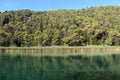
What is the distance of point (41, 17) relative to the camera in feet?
239

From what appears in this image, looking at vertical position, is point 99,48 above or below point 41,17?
below

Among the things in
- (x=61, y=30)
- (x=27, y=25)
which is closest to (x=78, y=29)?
(x=61, y=30)

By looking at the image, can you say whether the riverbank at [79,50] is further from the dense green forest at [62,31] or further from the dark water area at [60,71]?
the dark water area at [60,71]

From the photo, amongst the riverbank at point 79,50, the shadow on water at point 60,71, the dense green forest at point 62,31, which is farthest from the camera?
the dense green forest at point 62,31

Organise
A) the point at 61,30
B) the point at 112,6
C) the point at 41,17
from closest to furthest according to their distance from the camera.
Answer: the point at 61,30 < the point at 41,17 < the point at 112,6

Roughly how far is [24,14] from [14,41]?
15712 mm

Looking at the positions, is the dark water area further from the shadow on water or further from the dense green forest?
the dense green forest

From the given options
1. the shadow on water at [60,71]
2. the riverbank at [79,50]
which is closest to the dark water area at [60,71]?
the shadow on water at [60,71]

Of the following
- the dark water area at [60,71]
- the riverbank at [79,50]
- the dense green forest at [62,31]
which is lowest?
the dark water area at [60,71]

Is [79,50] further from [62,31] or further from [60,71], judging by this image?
[60,71]

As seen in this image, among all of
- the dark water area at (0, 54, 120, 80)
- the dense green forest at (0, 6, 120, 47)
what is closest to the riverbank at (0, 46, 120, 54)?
the dense green forest at (0, 6, 120, 47)

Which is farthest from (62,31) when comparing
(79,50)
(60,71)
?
(60,71)

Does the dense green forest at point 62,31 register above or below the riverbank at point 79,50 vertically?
above

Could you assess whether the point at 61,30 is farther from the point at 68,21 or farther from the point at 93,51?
the point at 93,51
